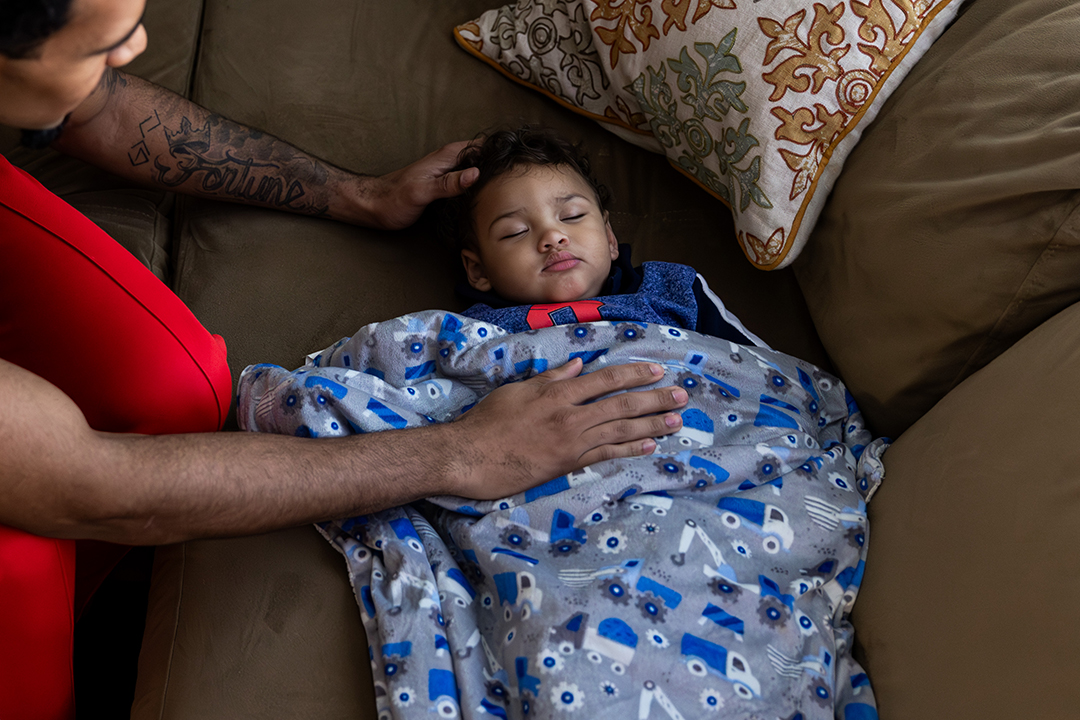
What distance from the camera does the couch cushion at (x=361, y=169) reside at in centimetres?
141

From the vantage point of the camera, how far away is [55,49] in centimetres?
64

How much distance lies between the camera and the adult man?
0.80 meters

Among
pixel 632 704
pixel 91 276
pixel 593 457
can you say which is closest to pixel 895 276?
pixel 593 457

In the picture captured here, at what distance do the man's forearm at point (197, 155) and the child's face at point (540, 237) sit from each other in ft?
0.94

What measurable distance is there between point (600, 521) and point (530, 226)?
1.91ft

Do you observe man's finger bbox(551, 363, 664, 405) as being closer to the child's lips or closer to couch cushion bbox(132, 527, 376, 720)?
the child's lips

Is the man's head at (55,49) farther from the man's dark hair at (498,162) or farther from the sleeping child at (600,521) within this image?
the man's dark hair at (498,162)

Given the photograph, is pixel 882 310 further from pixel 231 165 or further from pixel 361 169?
pixel 231 165

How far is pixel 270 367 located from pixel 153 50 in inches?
39.9

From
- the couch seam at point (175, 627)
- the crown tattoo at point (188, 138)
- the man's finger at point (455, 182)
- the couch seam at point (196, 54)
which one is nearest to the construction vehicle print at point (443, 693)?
the couch seam at point (175, 627)

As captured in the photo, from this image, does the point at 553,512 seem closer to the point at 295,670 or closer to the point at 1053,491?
the point at 295,670

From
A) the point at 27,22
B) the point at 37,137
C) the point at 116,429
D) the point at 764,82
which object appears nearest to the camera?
the point at 27,22

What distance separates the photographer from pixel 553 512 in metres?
1.04

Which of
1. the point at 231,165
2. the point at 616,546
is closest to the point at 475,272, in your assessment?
the point at 231,165
